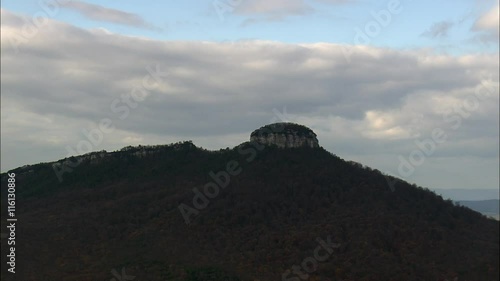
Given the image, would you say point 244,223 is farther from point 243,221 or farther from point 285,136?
point 285,136

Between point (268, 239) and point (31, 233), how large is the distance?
30.5 meters

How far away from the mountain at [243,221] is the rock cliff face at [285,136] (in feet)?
0.88

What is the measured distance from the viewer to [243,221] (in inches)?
3349

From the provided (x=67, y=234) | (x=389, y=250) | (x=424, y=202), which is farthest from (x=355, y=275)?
(x=67, y=234)

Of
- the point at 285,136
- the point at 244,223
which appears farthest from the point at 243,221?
the point at 285,136

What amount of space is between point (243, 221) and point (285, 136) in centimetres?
2986

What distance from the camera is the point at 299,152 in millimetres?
108375

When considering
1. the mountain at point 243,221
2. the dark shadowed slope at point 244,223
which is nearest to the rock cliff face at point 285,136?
the mountain at point 243,221

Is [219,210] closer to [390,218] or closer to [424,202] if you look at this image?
[390,218]

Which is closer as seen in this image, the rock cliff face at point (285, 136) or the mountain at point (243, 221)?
the mountain at point (243, 221)

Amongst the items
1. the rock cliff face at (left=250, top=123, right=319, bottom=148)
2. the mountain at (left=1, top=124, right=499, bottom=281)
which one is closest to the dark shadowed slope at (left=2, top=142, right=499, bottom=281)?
the mountain at (left=1, top=124, right=499, bottom=281)

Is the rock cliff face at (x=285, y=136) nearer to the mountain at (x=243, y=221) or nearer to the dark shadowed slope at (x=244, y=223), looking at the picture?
the mountain at (x=243, y=221)

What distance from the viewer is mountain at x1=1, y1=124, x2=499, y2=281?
69.6 meters

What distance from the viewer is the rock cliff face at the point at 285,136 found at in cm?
11081
